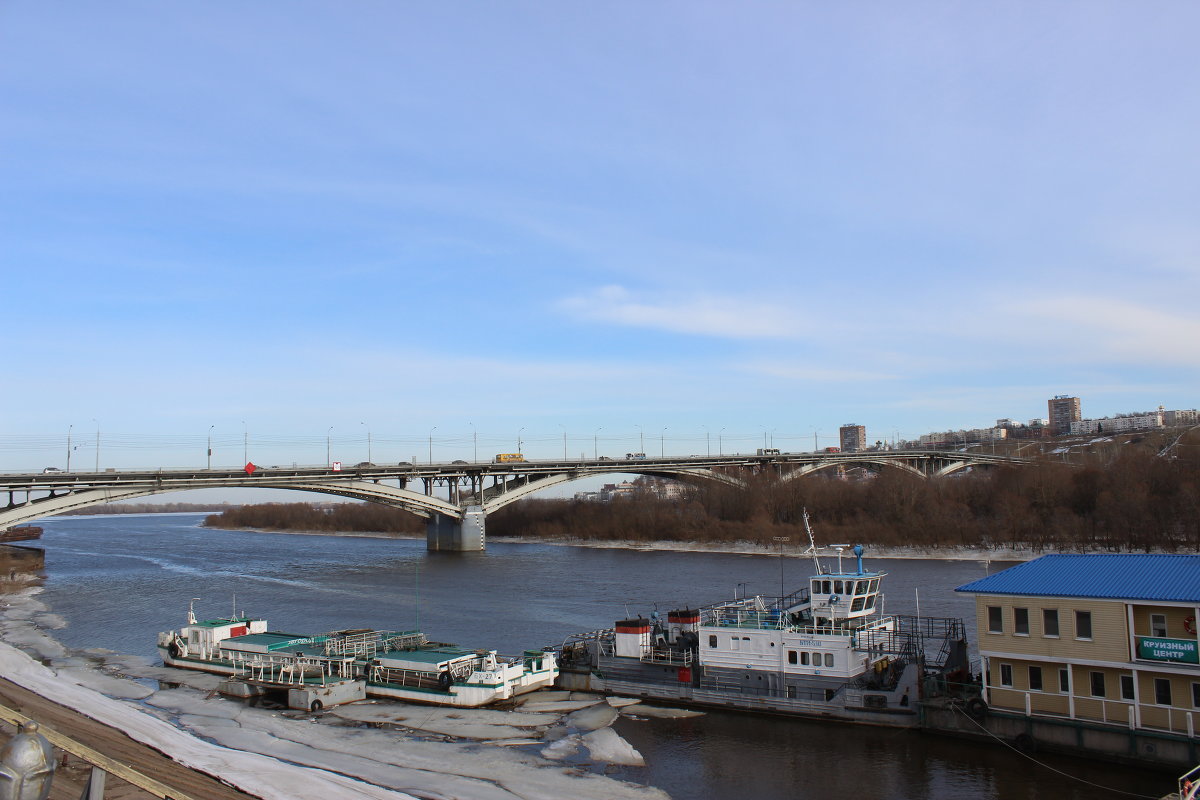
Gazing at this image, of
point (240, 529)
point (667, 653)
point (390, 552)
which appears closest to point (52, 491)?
point (390, 552)

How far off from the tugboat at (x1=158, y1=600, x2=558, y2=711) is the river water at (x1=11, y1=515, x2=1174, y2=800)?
5.15 meters

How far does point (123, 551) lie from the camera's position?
11075cm

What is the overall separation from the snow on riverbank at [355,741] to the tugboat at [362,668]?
696 mm

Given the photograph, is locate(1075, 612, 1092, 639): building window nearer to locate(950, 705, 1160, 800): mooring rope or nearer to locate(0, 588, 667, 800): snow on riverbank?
locate(950, 705, 1160, 800): mooring rope

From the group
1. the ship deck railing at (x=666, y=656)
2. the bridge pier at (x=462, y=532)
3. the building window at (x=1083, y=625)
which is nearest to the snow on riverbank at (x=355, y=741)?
the ship deck railing at (x=666, y=656)

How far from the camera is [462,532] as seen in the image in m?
97.6

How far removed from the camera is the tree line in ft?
273

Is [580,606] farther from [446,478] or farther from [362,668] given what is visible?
[446,478]

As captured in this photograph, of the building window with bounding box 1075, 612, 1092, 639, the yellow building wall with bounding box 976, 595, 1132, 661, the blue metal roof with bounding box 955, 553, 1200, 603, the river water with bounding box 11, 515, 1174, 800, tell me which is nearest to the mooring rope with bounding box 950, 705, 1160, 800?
the river water with bounding box 11, 515, 1174, 800

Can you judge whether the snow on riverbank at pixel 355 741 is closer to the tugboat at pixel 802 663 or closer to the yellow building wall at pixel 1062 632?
the tugboat at pixel 802 663

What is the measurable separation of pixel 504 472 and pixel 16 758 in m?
95.4

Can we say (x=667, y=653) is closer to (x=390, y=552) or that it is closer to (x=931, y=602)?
(x=931, y=602)

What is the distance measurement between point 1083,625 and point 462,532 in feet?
267

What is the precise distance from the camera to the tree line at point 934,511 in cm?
8325
